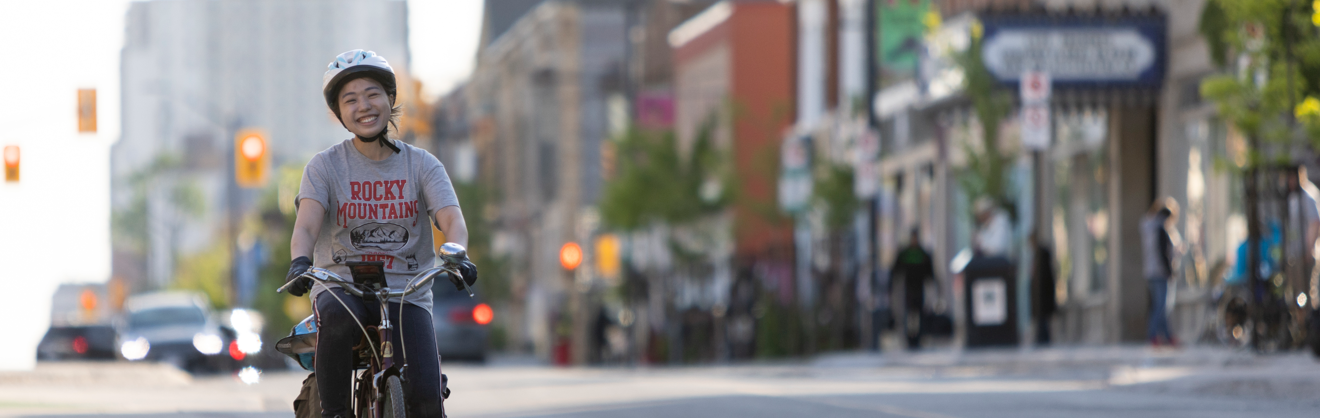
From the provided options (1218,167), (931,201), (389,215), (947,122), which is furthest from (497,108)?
(389,215)

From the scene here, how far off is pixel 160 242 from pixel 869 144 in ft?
525

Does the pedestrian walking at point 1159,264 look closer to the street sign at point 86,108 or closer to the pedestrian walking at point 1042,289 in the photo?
the pedestrian walking at point 1042,289

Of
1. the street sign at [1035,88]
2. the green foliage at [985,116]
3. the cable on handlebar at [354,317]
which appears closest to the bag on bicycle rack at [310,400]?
the cable on handlebar at [354,317]

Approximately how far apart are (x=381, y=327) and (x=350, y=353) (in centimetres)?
17

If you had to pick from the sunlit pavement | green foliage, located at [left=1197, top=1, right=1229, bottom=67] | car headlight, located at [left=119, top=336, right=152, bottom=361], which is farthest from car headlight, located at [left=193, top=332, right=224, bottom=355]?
green foliage, located at [left=1197, top=1, right=1229, bottom=67]

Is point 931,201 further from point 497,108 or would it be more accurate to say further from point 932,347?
point 497,108

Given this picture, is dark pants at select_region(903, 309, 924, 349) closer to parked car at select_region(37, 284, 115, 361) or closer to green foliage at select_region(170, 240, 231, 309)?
parked car at select_region(37, 284, 115, 361)

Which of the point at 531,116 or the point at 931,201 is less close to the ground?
the point at 531,116

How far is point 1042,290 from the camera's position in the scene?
2397cm

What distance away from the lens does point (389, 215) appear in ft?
23.0

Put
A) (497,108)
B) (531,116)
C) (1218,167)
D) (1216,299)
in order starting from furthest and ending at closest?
(497,108) → (531,116) → (1216,299) → (1218,167)

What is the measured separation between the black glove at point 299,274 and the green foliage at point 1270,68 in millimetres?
11008

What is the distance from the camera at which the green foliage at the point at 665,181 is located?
46812 mm

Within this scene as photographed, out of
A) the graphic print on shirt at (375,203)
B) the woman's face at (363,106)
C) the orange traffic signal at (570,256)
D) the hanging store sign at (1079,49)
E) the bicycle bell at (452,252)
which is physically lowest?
the bicycle bell at (452,252)
